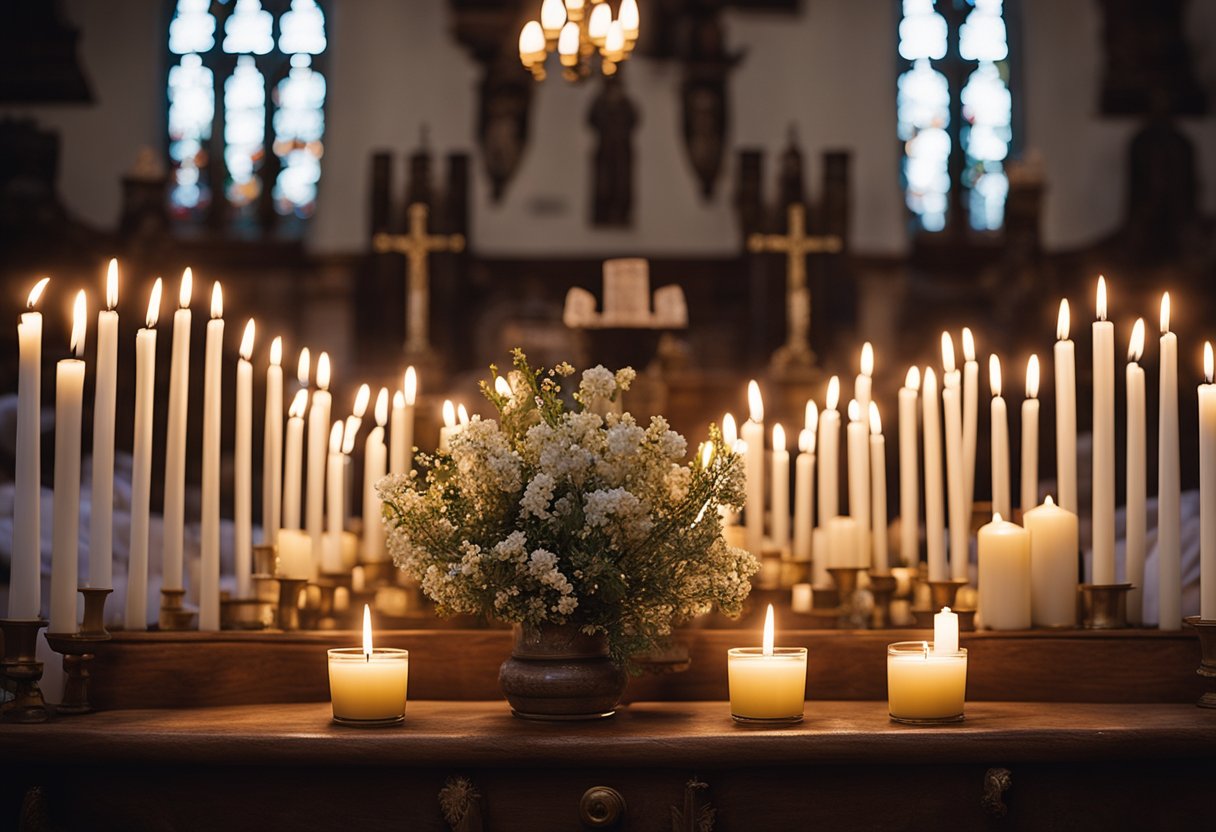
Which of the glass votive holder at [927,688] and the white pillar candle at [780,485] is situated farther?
the white pillar candle at [780,485]

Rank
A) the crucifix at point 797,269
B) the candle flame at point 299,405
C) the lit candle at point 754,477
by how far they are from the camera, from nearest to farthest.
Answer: the candle flame at point 299,405, the lit candle at point 754,477, the crucifix at point 797,269

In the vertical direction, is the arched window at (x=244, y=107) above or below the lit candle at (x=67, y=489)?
above

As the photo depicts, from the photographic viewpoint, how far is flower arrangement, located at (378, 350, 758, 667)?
2062 millimetres

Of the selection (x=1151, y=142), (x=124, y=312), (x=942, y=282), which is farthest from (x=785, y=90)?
(x=124, y=312)

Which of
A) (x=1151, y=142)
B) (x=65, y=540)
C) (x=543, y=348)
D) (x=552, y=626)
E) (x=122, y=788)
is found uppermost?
(x=1151, y=142)

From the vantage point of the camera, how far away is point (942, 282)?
388 inches

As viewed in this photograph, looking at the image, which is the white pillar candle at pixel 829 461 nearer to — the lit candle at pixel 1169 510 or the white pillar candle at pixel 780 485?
the white pillar candle at pixel 780 485

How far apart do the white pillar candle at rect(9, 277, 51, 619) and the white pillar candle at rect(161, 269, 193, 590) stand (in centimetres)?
29

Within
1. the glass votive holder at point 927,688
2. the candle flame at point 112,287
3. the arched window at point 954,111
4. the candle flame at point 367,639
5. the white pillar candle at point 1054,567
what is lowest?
the glass votive holder at point 927,688

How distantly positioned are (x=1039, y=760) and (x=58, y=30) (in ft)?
32.5

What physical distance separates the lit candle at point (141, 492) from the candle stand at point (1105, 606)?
1.79 metres

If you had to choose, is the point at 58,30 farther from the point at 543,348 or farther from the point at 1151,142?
the point at 1151,142

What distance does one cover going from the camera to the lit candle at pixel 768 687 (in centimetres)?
209

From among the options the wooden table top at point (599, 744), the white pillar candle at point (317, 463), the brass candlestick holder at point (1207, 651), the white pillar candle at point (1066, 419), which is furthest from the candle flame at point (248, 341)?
the brass candlestick holder at point (1207, 651)
